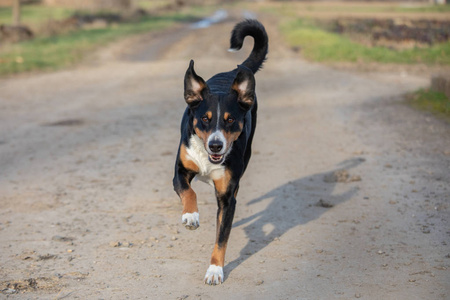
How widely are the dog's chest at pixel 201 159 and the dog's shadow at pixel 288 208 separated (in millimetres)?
792

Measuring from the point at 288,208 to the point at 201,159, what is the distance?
2.01 metres

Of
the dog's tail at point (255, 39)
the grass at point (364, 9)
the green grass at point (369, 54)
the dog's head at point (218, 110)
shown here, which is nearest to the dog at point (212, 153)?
the dog's head at point (218, 110)

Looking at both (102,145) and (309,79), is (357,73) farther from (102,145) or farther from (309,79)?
(102,145)

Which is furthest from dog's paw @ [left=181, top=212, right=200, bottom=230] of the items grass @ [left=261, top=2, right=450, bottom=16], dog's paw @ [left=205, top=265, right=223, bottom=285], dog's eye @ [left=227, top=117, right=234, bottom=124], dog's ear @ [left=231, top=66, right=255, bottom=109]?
grass @ [left=261, top=2, right=450, bottom=16]

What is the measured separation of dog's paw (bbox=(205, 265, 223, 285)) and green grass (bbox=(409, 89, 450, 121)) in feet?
24.0

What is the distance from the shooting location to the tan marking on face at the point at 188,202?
4.78 metres

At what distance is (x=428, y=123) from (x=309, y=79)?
5.55 meters

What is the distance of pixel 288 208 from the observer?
21.6 ft

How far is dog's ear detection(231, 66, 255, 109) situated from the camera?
4.93 metres

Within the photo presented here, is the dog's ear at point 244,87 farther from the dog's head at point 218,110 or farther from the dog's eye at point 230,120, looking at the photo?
the dog's eye at point 230,120

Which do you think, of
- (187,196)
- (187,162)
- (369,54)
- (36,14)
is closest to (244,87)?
(187,162)

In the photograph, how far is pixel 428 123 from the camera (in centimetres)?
1045

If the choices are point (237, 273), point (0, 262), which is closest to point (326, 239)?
point (237, 273)

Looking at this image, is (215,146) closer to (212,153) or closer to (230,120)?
(212,153)
